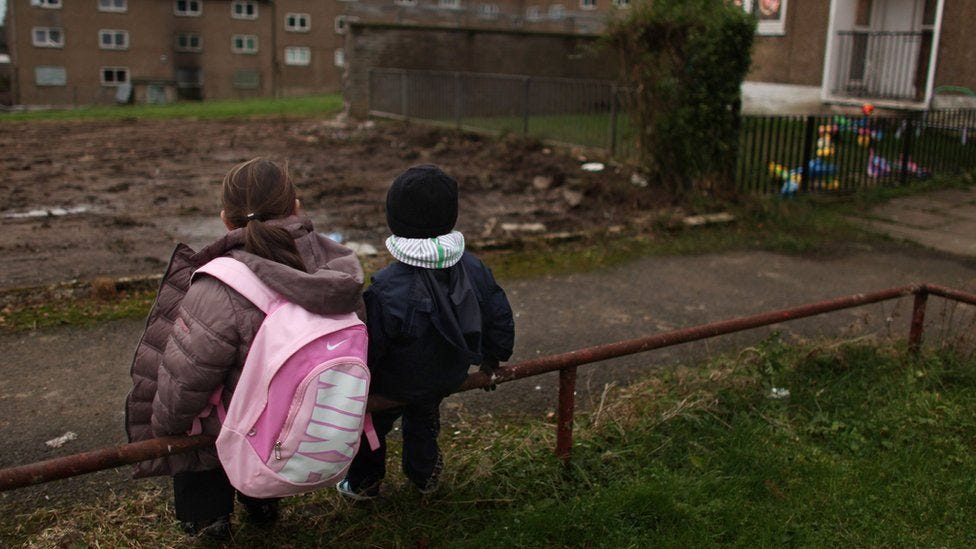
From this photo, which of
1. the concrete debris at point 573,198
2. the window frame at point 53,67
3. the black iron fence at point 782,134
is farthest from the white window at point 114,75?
the concrete debris at point 573,198

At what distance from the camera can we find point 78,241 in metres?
8.00

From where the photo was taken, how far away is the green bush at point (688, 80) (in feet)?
30.1

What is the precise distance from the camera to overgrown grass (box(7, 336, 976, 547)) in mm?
3182

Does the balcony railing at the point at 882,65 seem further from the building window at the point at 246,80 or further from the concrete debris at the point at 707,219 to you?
the building window at the point at 246,80

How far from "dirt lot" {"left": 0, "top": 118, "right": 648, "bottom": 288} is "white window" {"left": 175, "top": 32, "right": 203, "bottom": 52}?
3469 centimetres

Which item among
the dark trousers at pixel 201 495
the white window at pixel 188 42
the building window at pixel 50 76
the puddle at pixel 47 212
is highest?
the white window at pixel 188 42

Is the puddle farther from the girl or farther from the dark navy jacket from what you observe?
the dark navy jacket

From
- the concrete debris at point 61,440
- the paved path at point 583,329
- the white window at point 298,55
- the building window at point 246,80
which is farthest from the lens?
the white window at point 298,55

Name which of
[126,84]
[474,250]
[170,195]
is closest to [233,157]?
[170,195]

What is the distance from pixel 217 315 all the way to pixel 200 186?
935 cm

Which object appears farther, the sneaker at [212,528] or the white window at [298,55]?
the white window at [298,55]

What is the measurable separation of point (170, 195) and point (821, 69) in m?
13.0

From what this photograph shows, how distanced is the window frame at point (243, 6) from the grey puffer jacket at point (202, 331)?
5197 centimetres

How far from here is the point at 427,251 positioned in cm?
289
